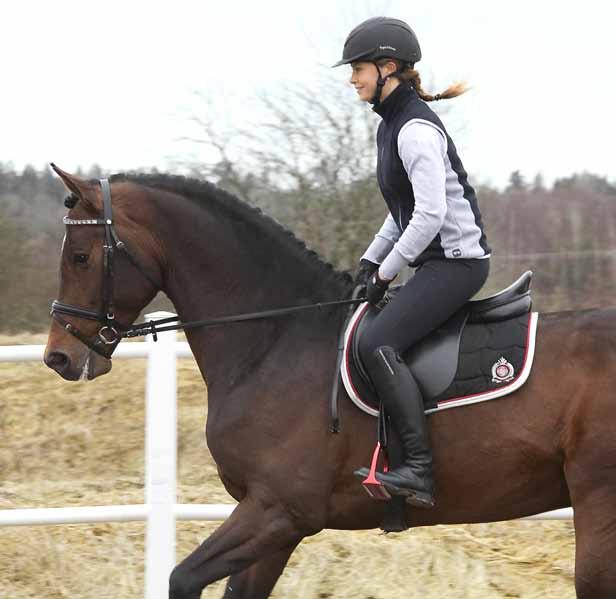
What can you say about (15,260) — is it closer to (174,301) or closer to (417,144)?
(174,301)

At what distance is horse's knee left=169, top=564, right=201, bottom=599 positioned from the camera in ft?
13.3

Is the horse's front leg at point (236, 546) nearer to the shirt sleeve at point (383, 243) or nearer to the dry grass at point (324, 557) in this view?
the shirt sleeve at point (383, 243)

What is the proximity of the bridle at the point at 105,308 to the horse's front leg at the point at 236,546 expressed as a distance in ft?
2.80

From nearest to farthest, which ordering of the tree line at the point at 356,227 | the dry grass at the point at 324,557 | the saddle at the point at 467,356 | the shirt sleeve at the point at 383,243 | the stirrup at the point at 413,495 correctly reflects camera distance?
the stirrup at the point at 413,495
the saddle at the point at 467,356
the shirt sleeve at the point at 383,243
the dry grass at the point at 324,557
the tree line at the point at 356,227

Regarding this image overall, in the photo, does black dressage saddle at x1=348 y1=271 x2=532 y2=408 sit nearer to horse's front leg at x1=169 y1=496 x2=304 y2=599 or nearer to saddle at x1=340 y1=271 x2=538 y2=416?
saddle at x1=340 y1=271 x2=538 y2=416

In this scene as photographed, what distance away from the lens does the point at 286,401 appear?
13.6ft

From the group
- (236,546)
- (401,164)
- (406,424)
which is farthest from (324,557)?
(401,164)

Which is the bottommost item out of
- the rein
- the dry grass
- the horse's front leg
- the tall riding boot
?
the dry grass

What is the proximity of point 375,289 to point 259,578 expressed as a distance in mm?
1239

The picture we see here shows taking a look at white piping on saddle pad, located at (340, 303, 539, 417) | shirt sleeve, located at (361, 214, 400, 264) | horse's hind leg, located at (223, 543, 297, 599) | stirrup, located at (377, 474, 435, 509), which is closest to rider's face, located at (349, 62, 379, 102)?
shirt sleeve, located at (361, 214, 400, 264)

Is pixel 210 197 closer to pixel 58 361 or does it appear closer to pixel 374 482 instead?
pixel 58 361

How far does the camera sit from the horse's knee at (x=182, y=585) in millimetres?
4051

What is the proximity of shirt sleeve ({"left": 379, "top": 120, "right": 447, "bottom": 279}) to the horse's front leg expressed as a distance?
44.0 inches

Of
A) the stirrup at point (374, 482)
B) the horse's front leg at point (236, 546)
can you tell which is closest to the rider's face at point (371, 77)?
the stirrup at point (374, 482)
